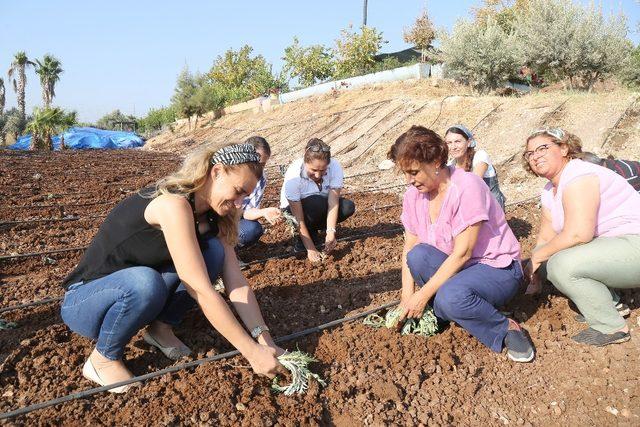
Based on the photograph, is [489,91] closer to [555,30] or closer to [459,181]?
[555,30]

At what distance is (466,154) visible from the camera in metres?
3.77

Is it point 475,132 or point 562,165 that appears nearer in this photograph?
point 562,165

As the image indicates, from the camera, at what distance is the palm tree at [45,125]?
21219 mm

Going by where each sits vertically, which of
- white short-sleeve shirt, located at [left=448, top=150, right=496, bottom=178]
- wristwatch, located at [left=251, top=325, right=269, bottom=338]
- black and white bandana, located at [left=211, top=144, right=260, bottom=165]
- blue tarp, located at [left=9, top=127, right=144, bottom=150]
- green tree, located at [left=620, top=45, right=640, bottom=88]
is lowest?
blue tarp, located at [left=9, top=127, right=144, bottom=150]

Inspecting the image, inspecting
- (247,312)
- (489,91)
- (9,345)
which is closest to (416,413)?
(247,312)

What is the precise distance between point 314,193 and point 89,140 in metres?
22.5

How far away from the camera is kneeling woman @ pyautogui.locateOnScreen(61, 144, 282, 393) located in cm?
A: 183

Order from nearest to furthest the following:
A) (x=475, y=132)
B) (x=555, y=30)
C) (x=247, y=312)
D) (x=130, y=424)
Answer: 1. (x=130, y=424)
2. (x=247, y=312)
3. (x=475, y=132)
4. (x=555, y=30)

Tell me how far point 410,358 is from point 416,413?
35 centimetres

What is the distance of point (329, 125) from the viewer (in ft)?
45.8

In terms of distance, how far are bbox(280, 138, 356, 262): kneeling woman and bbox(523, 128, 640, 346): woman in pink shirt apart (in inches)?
61.5

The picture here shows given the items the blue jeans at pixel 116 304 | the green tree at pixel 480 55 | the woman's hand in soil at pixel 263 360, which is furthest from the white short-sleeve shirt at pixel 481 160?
the green tree at pixel 480 55

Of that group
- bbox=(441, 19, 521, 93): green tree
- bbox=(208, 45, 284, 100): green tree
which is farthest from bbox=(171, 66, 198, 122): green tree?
bbox=(441, 19, 521, 93): green tree

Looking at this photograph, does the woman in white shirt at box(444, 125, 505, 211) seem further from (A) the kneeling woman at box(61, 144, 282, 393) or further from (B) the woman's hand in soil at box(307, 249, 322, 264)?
(A) the kneeling woman at box(61, 144, 282, 393)
